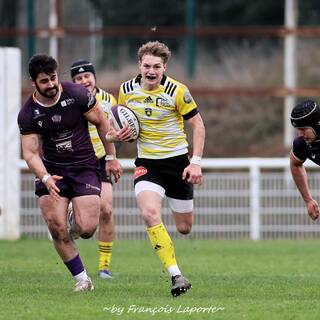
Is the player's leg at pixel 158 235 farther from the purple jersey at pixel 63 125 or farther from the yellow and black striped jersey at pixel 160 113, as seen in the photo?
the purple jersey at pixel 63 125

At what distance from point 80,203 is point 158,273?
269 centimetres

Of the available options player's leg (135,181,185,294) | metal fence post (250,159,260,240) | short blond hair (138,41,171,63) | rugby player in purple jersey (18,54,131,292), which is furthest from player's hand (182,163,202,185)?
metal fence post (250,159,260,240)

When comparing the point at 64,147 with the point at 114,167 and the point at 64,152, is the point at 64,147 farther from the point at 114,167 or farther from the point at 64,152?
the point at 114,167

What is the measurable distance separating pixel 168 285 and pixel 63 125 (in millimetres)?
1988

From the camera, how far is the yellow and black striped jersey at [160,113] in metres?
11.0

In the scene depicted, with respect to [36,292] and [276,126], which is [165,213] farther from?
[36,292]

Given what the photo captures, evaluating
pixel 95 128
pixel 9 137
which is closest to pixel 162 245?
pixel 95 128

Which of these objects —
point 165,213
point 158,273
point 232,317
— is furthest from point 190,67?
point 232,317

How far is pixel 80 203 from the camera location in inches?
427

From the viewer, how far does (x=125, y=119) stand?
36.0 feet

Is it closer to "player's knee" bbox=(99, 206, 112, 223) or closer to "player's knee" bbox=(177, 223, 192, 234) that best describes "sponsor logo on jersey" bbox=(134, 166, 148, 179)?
"player's knee" bbox=(177, 223, 192, 234)

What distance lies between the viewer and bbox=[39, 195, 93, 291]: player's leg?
1071 cm

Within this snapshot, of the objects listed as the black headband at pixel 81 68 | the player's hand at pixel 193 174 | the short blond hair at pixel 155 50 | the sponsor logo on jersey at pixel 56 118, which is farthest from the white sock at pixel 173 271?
the black headband at pixel 81 68

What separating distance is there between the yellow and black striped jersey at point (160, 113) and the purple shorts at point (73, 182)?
58 centimetres
